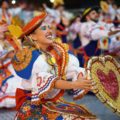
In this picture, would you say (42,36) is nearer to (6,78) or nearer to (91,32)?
(6,78)

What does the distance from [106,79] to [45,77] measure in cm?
57

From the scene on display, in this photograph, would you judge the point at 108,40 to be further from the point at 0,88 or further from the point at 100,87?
the point at 100,87

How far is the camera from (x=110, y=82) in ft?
12.3

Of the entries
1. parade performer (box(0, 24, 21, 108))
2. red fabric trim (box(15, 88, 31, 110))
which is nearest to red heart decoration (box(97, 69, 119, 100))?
red fabric trim (box(15, 88, 31, 110))

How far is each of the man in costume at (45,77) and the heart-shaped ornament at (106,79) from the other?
98mm

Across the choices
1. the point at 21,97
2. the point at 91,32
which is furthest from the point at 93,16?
the point at 21,97

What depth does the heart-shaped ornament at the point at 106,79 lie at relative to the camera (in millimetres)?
3445

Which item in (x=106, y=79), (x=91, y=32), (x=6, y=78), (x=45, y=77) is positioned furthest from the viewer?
(x=91, y=32)

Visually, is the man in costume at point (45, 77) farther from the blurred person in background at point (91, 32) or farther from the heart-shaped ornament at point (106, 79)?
the blurred person in background at point (91, 32)

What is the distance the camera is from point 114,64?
3.92 m

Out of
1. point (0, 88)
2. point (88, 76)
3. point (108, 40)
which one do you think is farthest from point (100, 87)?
point (108, 40)

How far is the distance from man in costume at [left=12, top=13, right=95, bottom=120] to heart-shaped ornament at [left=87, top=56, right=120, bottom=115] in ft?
0.32

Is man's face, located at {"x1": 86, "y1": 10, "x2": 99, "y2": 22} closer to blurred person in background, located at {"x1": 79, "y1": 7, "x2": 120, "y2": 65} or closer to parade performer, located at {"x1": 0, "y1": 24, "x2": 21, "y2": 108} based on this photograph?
blurred person in background, located at {"x1": 79, "y1": 7, "x2": 120, "y2": 65}

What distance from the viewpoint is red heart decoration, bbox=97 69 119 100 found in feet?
11.8
